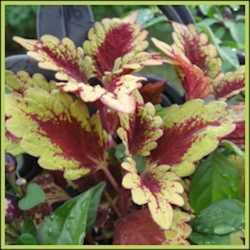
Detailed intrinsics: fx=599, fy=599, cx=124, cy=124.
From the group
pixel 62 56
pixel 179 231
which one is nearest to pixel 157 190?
pixel 179 231

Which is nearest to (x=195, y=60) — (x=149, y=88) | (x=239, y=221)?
(x=149, y=88)

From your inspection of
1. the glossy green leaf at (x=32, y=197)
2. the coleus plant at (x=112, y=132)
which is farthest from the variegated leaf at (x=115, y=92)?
the glossy green leaf at (x=32, y=197)

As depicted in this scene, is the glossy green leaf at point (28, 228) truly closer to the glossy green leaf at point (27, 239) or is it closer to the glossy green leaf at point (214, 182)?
the glossy green leaf at point (27, 239)

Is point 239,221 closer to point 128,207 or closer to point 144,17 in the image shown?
point 128,207

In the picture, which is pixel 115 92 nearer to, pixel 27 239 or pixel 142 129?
pixel 142 129

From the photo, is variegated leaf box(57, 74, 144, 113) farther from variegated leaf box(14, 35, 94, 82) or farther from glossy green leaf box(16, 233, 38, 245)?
glossy green leaf box(16, 233, 38, 245)

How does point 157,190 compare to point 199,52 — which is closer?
point 157,190
